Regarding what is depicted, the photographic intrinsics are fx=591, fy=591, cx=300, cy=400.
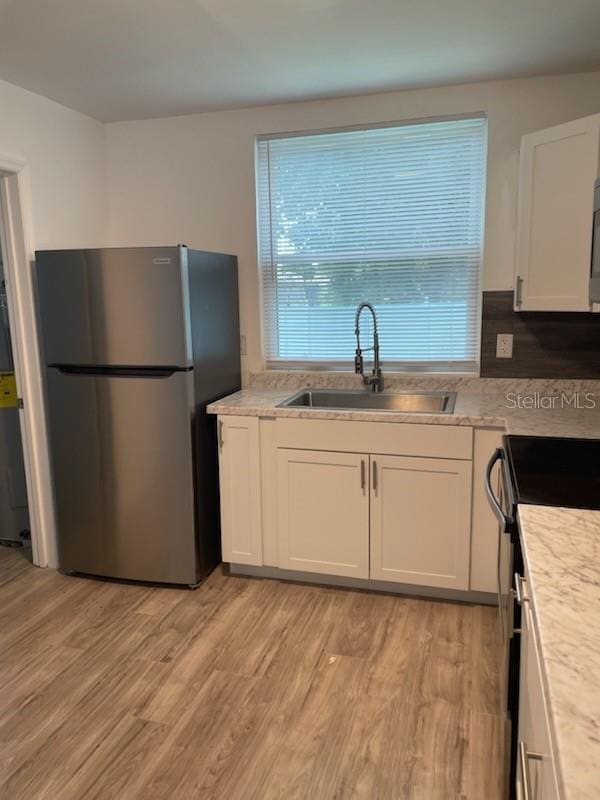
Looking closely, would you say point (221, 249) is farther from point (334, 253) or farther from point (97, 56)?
point (97, 56)

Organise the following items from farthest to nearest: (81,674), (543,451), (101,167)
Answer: (101,167)
(81,674)
(543,451)

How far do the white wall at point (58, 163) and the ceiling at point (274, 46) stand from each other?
10 centimetres

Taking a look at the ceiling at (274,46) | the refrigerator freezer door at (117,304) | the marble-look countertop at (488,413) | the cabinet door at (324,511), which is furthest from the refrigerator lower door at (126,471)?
the ceiling at (274,46)

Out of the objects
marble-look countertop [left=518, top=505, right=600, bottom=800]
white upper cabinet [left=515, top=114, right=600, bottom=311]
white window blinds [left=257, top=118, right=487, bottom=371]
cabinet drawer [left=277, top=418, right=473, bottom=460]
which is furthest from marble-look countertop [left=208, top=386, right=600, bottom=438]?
marble-look countertop [left=518, top=505, right=600, bottom=800]

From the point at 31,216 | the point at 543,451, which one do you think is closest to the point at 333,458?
the point at 543,451

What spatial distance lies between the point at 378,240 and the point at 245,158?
0.87 m

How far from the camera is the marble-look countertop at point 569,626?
2.24ft

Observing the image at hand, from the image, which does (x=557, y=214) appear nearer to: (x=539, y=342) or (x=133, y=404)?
(x=539, y=342)

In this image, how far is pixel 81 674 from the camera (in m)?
2.27

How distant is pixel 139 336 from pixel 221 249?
903 millimetres

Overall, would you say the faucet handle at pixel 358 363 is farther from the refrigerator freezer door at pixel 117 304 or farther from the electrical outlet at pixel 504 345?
the refrigerator freezer door at pixel 117 304

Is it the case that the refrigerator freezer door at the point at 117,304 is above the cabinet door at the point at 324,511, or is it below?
above

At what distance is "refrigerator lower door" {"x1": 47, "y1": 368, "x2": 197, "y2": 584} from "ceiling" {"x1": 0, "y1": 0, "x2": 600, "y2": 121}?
1.35 m

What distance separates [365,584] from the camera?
2.85 meters
